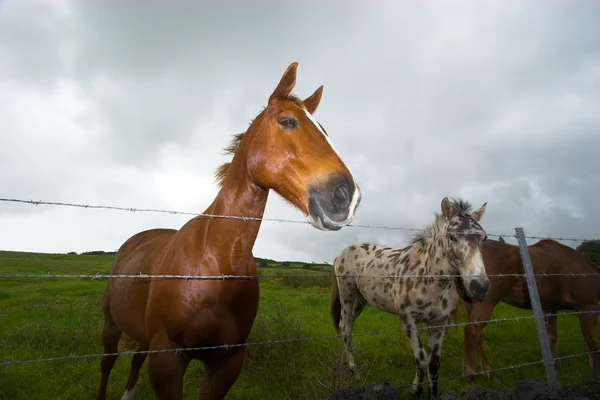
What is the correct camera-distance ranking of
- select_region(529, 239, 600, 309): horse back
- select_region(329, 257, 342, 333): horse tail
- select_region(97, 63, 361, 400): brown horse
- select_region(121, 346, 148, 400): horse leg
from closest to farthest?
select_region(97, 63, 361, 400): brown horse
select_region(121, 346, 148, 400): horse leg
select_region(529, 239, 600, 309): horse back
select_region(329, 257, 342, 333): horse tail

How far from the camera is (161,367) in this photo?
2.14 m

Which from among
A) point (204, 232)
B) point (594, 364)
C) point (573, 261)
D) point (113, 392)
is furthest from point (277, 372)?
point (573, 261)

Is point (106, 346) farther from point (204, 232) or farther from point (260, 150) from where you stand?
point (260, 150)

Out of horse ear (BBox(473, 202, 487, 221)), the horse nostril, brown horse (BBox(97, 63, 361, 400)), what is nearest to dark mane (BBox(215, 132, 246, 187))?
brown horse (BBox(97, 63, 361, 400))

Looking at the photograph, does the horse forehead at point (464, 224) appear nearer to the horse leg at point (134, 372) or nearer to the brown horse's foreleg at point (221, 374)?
the brown horse's foreleg at point (221, 374)

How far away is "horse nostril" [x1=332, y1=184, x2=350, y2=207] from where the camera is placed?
185 cm

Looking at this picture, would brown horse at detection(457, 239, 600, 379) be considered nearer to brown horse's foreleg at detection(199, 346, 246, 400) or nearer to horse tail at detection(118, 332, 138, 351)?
brown horse's foreleg at detection(199, 346, 246, 400)

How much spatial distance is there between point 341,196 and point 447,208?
10.8ft

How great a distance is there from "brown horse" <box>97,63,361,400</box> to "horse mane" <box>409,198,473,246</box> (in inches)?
110

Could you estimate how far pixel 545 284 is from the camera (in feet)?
21.2

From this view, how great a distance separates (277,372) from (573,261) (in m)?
6.14

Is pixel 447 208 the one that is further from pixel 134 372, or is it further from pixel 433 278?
pixel 134 372

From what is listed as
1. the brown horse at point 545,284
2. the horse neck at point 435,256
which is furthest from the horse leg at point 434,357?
the brown horse at point 545,284

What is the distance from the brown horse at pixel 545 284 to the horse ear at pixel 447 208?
2257 millimetres
